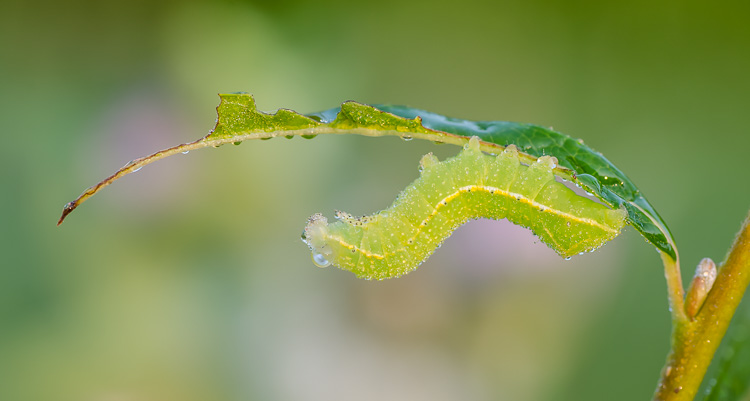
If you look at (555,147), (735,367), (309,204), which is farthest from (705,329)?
(309,204)

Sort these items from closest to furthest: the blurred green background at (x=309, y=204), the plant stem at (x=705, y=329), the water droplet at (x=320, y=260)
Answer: the plant stem at (x=705, y=329) < the water droplet at (x=320, y=260) < the blurred green background at (x=309, y=204)

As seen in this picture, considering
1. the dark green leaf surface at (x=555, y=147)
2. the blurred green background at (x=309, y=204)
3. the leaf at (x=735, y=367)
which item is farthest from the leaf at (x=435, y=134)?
the blurred green background at (x=309, y=204)

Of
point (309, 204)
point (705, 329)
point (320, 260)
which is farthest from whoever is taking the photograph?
point (309, 204)

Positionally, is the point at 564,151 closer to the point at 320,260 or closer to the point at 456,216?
the point at 456,216

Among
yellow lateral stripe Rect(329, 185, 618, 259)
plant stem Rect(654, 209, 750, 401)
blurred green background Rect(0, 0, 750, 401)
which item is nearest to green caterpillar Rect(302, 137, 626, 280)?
yellow lateral stripe Rect(329, 185, 618, 259)

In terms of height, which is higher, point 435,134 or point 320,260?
point 435,134

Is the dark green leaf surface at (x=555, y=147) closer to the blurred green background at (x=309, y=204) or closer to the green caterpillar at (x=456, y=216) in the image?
the green caterpillar at (x=456, y=216)
